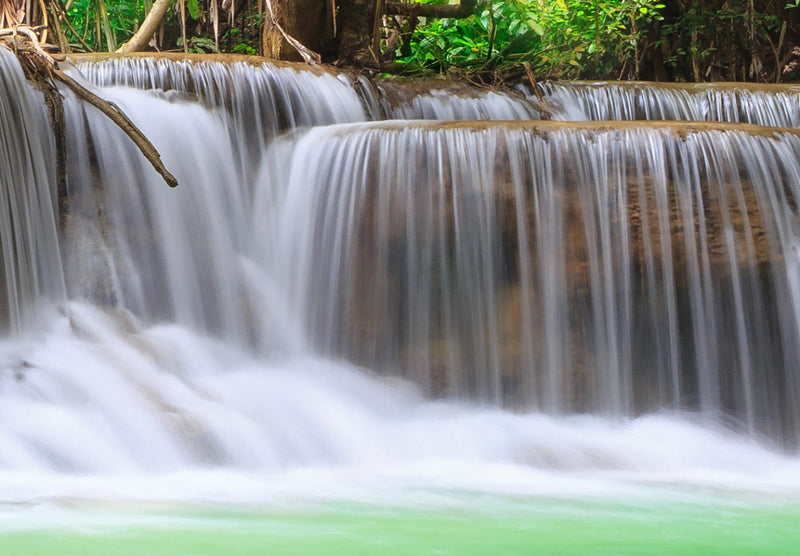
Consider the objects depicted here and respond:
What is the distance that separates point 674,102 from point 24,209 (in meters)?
4.73

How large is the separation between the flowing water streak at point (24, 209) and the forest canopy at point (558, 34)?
11.3 feet

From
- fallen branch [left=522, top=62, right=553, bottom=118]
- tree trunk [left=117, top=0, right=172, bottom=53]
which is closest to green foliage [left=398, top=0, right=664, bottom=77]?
fallen branch [left=522, top=62, right=553, bottom=118]

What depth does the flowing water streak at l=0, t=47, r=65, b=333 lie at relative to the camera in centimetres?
457

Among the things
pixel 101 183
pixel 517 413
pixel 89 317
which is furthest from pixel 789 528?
pixel 101 183

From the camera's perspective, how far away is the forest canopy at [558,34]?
8.41m

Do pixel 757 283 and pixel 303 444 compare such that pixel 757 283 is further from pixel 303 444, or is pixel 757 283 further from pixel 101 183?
pixel 101 183

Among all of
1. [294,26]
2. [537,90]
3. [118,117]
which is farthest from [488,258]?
[294,26]

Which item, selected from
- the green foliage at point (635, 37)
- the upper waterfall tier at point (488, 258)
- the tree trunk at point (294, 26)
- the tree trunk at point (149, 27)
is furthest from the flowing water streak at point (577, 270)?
the tree trunk at point (149, 27)

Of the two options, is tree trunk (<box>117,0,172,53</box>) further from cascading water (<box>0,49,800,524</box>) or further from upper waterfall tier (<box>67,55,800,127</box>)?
cascading water (<box>0,49,800,524</box>)

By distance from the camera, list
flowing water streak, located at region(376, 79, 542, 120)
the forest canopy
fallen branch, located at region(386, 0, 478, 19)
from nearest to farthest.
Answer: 1. flowing water streak, located at region(376, 79, 542, 120)
2. the forest canopy
3. fallen branch, located at region(386, 0, 478, 19)

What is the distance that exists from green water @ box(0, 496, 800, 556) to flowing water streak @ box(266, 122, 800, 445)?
135cm

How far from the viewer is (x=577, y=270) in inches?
188

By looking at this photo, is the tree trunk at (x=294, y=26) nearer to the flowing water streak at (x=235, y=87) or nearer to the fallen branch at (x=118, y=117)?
the flowing water streak at (x=235, y=87)

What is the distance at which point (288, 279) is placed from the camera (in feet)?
17.0
